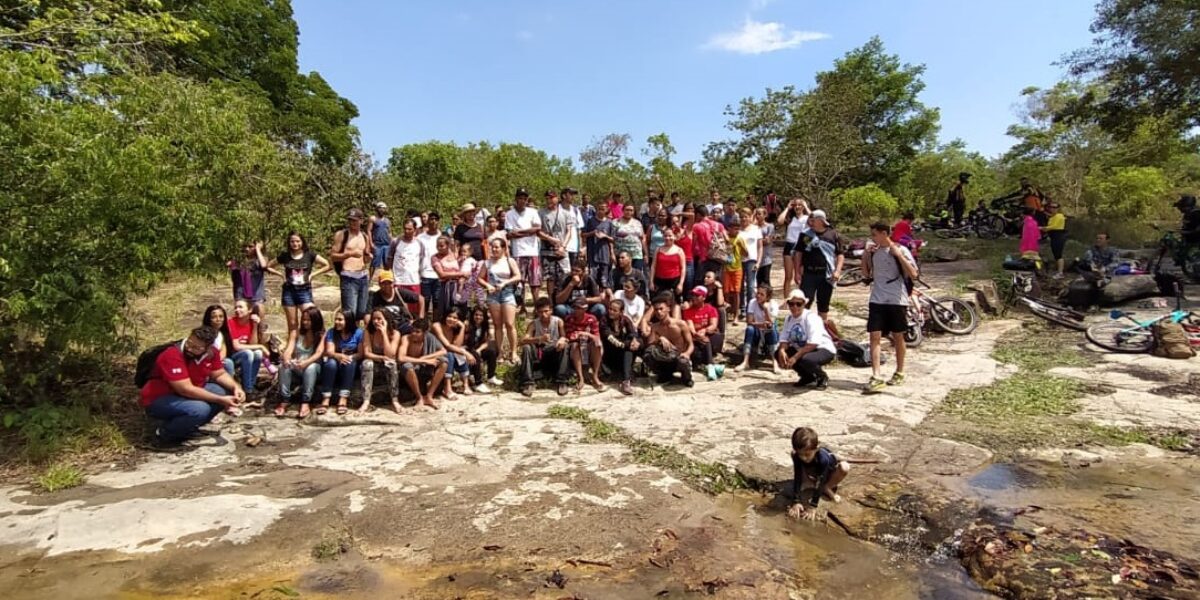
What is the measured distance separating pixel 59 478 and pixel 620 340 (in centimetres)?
490

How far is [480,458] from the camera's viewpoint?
5.32m

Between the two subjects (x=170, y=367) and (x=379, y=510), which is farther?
(x=170, y=367)

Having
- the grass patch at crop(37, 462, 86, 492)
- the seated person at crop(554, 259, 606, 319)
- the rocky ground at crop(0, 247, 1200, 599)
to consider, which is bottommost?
the rocky ground at crop(0, 247, 1200, 599)

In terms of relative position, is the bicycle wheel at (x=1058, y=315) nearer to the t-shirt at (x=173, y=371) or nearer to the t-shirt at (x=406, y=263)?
the t-shirt at (x=406, y=263)

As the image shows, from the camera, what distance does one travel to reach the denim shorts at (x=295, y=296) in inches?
281

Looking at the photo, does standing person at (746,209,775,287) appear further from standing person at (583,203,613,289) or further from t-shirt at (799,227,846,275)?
standing person at (583,203,613,289)

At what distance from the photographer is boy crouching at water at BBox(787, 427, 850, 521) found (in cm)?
442

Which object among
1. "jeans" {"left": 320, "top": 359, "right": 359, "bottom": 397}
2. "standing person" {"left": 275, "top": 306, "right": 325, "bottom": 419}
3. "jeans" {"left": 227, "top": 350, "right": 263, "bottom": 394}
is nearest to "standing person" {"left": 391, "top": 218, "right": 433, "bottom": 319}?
"standing person" {"left": 275, "top": 306, "right": 325, "bottom": 419}

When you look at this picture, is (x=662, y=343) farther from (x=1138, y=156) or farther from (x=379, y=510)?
(x=1138, y=156)

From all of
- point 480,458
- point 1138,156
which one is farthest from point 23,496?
point 1138,156

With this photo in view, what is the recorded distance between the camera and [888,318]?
6.75 m

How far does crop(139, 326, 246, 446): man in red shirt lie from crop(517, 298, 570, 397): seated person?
9.12 feet

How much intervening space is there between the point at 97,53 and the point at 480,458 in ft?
16.9

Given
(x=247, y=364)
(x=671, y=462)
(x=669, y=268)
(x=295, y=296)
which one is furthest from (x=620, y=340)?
(x=247, y=364)
